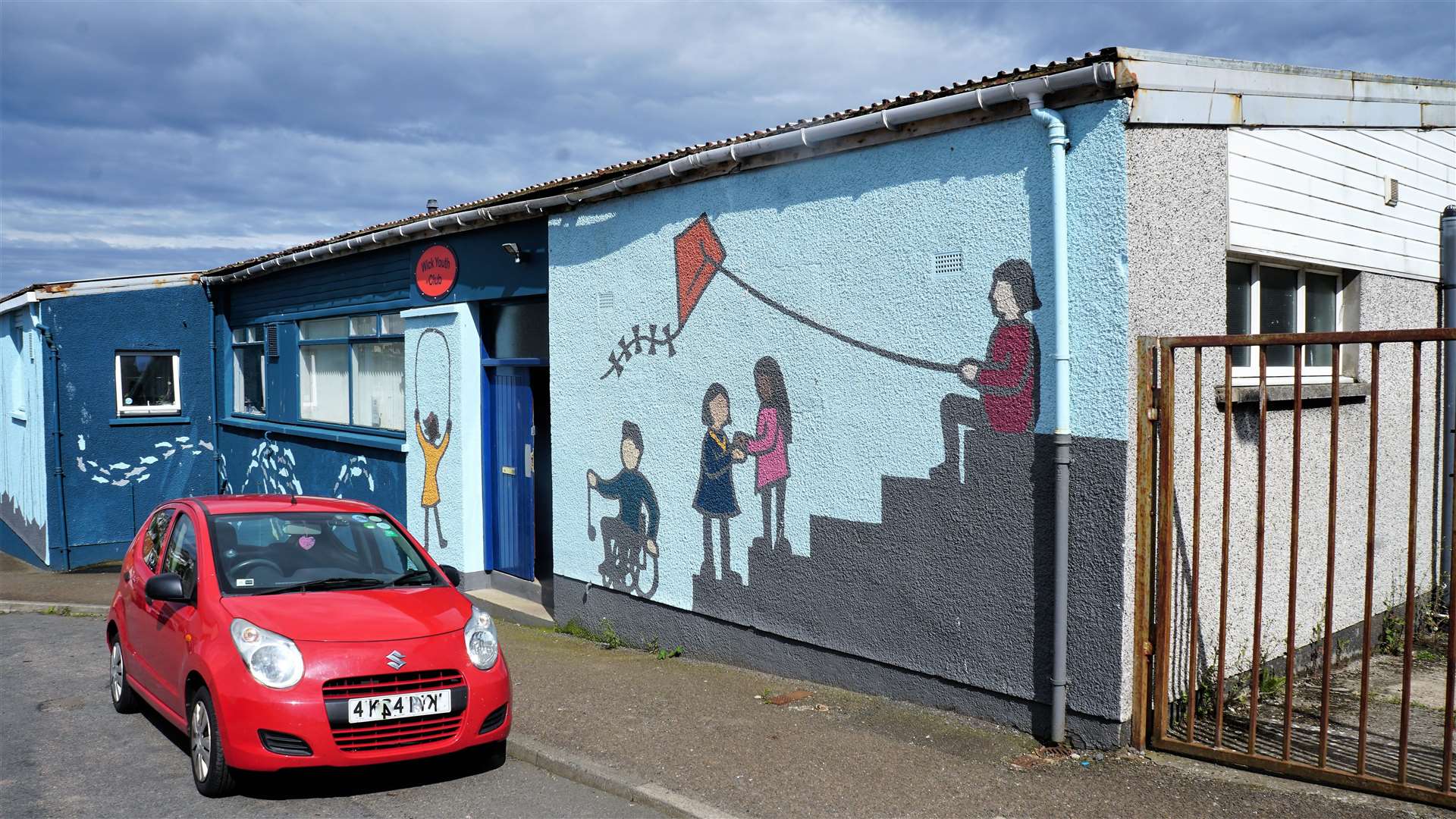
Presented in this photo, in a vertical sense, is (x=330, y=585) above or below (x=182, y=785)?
above

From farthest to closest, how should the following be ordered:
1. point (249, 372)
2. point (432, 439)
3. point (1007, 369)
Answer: point (249, 372) → point (432, 439) → point (1007, 369)

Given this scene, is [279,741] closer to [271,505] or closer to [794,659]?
[271,505]

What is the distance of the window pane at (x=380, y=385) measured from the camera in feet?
40.2

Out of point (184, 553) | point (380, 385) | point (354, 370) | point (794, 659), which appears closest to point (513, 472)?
point (380, 385)

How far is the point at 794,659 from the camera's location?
732cm

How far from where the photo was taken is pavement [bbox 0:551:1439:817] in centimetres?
503

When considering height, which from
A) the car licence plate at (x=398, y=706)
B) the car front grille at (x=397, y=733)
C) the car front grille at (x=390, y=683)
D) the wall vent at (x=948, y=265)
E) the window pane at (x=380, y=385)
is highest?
the wall vent at (x=948, y=265)

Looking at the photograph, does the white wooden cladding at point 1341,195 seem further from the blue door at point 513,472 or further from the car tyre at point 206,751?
the blue door at point 513,472

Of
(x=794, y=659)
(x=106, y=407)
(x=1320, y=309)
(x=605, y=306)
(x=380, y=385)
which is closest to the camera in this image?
(x=794, y=659)

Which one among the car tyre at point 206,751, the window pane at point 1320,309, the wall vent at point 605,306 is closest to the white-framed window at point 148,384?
the wall vent at point 605,306

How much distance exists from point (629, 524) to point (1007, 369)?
379cm

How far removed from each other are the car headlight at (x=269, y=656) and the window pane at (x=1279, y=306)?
575 cm

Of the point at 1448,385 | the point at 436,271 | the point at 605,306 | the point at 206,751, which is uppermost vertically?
the point at 436,271

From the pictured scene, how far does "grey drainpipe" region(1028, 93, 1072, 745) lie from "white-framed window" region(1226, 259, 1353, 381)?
51.5 inches
